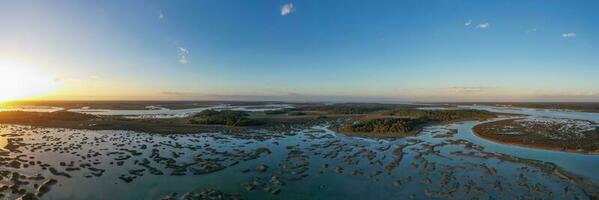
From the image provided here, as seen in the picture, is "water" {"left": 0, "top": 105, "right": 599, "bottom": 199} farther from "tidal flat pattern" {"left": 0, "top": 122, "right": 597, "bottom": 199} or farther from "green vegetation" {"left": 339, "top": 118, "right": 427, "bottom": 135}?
"green vegetation" {"left": 339, "top": 118, "right": 427, "bottom": 135}

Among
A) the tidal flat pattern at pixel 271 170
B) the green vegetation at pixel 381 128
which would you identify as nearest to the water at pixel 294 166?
the tidal flat pattern at pixel 271 170

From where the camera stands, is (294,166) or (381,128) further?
(381,128)

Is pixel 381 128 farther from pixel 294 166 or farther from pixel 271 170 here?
pixel 271 170

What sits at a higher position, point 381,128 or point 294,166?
point 381,128

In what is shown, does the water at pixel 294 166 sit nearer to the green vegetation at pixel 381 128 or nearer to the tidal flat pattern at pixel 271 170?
the tidal flat pattern at pixel 271 170

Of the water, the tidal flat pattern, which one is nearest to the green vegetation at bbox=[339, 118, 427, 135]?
the water

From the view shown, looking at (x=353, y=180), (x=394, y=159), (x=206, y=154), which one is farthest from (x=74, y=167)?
(x=394, y=159)

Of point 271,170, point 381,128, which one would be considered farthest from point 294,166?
point 381,128
